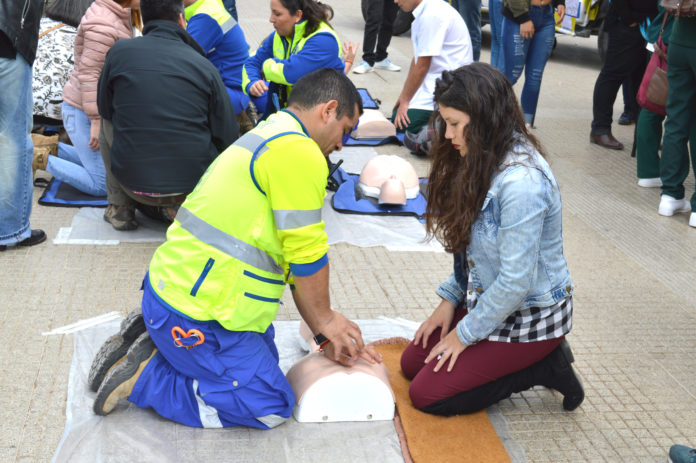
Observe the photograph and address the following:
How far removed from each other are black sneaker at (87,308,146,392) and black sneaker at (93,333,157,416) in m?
0.09

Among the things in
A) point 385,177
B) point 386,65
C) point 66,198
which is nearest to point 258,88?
point 385,177

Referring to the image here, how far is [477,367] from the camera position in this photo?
268cm

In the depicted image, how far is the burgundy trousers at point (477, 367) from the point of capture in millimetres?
2670

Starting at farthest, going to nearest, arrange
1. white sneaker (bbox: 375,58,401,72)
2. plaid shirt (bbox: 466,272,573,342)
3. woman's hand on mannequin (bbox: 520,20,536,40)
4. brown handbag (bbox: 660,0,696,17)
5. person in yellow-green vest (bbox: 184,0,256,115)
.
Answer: white sneaker (bbox: 375,58,401,72)
woman's hand on mannequin (bbox: 520,20,536,40)
person in yellow-green vest (bbox: 184,0,256,115)
brown handbag (bbox: 660,0,696,17)
plaid shirt (bbox: 466,272,573,342)

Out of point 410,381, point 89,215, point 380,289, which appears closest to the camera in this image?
point 410,381

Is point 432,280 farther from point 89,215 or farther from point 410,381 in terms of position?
point 89,215

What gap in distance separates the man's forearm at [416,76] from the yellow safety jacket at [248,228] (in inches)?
136

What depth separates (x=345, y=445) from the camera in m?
2.61

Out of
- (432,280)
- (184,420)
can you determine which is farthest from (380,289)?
(184,420)

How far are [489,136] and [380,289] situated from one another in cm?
145

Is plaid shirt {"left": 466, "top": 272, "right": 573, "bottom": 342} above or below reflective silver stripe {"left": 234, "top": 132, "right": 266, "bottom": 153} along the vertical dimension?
below

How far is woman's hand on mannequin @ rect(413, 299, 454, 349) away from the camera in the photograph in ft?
9.59

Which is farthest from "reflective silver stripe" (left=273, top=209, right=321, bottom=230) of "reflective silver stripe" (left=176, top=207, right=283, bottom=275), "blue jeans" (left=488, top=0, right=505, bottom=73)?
"blue jeans" (left=488, top=0, right=505, bottom=73)

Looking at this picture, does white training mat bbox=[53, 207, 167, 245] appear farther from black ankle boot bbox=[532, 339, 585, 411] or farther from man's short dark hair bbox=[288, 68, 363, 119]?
black ankle boot bbox=[532, 339, 585, 411]
